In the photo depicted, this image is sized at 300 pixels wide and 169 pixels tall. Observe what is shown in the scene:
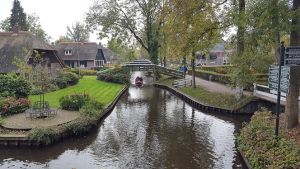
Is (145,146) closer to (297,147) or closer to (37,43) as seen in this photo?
(297,147)

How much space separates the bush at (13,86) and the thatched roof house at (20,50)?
796 centimetres

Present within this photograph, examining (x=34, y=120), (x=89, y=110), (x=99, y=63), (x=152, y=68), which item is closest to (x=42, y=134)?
(x=34, y=120)

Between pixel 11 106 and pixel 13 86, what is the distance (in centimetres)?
467

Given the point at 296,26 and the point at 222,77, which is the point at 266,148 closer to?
the point at 296,26

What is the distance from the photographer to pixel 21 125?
21125 millimetres

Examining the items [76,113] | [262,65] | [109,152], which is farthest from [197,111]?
[109,152]

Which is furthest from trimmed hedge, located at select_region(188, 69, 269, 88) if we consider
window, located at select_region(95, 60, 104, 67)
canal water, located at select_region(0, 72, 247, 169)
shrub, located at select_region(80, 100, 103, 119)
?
window, located at select_region(95, 60, 104, 67)

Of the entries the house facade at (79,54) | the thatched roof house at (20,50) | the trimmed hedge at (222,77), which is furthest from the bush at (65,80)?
the house facade at (79,54)

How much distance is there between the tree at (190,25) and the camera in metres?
26.7

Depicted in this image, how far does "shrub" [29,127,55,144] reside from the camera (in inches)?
749

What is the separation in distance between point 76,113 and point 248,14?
1469 cm

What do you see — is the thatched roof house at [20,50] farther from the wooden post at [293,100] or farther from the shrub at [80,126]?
the wooden post at [293,100]

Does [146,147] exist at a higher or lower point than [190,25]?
lower

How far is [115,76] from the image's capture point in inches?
2048
